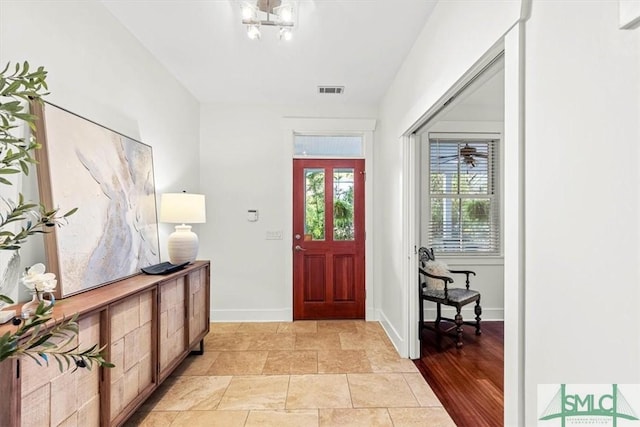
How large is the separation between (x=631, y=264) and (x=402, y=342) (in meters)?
2.43

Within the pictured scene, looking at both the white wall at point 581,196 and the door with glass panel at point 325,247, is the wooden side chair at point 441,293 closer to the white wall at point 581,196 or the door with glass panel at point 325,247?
the door with glass panel at point 325,247

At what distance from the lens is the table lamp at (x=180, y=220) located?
2902 mm

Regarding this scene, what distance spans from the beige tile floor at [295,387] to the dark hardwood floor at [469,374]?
0.37 feet

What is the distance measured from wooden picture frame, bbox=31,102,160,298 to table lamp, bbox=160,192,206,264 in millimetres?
207

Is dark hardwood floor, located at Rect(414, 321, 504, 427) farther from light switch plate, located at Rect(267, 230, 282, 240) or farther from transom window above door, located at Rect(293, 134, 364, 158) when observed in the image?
transom window above door, located at Rect(293, 134, 364, 158)

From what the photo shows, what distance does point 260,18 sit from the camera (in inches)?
96.1

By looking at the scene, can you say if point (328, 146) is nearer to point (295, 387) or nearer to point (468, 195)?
point (468, 195)

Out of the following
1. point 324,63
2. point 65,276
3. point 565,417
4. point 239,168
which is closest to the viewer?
point 565,417

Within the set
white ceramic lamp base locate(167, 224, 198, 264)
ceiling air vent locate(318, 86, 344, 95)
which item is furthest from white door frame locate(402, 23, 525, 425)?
white ceramic lamp base locate(167, 224, 198, 264)

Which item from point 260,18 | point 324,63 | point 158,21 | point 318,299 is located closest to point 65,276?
point 158,21

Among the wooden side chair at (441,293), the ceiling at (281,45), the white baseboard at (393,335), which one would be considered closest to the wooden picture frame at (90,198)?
the ceiling at (281,45)

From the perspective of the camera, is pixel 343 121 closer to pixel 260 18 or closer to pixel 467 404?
pixel 260 18

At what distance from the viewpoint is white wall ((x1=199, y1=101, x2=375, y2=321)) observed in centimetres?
416

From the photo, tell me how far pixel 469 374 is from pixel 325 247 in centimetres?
209
